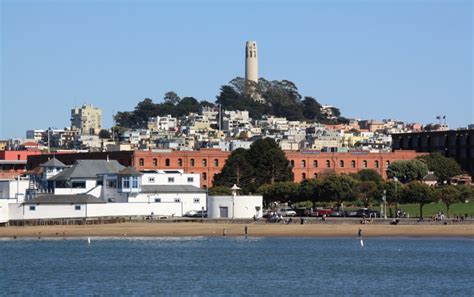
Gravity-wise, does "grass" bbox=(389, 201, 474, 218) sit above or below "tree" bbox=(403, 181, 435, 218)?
below

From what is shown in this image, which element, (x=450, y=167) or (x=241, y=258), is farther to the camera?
(x=450, y=167)

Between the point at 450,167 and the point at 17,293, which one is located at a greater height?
the point at 450,167

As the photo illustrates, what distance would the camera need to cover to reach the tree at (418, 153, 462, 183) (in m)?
178

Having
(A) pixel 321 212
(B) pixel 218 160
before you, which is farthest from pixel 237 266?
(B) pixel 218 160

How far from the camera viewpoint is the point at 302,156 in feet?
596

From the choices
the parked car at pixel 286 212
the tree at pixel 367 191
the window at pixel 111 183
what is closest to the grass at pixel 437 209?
the tree at pixel 367 191

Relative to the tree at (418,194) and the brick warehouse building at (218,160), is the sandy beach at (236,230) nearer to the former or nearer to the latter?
the tree at (418,194)

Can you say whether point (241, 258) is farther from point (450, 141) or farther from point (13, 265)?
point (450, 141)

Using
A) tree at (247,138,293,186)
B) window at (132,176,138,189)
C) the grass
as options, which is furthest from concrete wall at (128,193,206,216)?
tree at (247,138,293,186)

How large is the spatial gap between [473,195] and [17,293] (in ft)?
253

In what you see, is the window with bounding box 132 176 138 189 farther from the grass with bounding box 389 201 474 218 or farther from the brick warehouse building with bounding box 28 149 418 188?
the brick warehouse building with bounding box 28 149 418 188

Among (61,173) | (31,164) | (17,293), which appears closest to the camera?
(17,293)

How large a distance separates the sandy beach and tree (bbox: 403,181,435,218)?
1467cm

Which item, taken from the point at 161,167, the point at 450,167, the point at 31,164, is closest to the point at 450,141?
the point at 450,167
